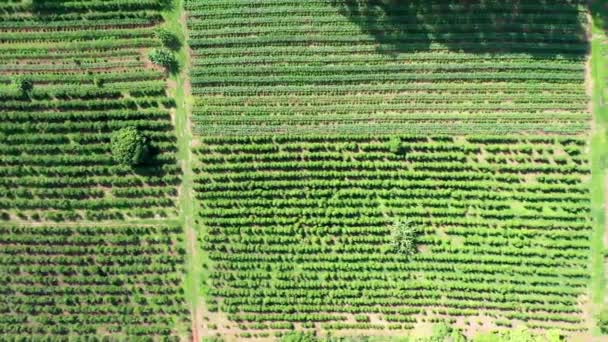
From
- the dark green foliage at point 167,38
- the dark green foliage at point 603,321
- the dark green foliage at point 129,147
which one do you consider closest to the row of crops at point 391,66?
the dark green foliage at point 167,38

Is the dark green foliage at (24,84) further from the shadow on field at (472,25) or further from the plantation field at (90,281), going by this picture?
the shadow on field at (472,25)

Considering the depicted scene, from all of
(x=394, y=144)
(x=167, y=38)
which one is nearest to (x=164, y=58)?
(x=167, y=38)

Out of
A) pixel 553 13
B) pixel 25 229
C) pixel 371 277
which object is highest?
pixel 553 13

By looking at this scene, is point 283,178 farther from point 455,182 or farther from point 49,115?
point 49,115

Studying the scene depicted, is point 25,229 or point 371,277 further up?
point 25,229

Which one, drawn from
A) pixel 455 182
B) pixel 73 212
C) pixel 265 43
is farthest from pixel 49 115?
pixel 455 182
